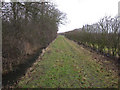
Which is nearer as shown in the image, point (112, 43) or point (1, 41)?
point (1, 41)

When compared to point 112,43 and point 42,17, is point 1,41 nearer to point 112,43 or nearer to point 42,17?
point 112,43

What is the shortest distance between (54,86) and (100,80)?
186 cm

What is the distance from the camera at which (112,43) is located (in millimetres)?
6961

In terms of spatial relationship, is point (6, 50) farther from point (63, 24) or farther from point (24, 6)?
point (63, 24)

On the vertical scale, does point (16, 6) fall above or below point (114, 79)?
above

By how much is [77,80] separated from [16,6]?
717cm

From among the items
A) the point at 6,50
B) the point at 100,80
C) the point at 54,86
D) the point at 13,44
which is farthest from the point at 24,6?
the point at 100,80

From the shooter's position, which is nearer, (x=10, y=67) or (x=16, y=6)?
(x=10, y=67)

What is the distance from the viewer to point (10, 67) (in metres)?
5.05

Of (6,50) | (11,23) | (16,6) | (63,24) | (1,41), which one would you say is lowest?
(6,50)

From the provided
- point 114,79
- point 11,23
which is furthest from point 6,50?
point 114,79

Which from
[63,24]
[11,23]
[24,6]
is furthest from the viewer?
[63,24]

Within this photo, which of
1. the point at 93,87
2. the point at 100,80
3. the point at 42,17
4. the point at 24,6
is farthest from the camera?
the point at 42,17

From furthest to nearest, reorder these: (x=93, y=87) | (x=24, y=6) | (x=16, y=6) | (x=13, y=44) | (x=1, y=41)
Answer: (x=24, y=6) < (x=16, y=6) < (x=13, y=44) < (x=1, y=41) < (x=93, y=87)
